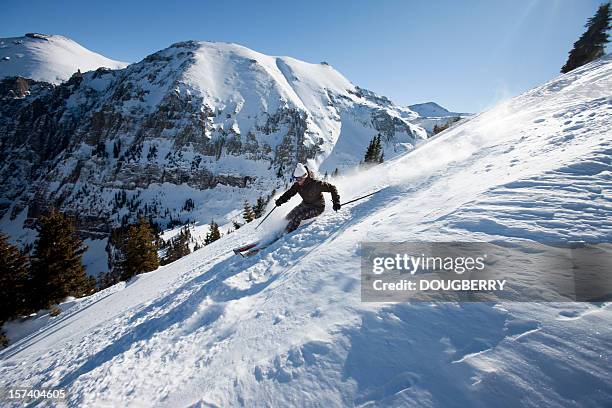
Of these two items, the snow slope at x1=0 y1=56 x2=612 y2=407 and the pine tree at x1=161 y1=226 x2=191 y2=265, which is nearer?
the snow slope at x1=0 y1=56 x2=612 y2=407

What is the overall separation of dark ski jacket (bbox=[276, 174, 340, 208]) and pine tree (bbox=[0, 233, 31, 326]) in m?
23.6

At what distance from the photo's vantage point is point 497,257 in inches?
147

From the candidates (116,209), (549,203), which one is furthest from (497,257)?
(116,209)

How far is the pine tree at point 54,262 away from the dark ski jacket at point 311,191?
23540 mm

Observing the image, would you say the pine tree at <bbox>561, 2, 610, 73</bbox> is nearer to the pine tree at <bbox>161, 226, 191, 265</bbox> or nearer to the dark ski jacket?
the dark ski jacket

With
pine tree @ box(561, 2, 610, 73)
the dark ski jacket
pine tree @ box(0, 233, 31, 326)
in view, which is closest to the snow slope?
the dark ski jacket

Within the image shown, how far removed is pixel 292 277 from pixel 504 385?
3979mm

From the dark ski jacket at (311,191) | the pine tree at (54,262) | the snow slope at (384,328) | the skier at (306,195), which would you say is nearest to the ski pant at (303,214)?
the skier at (306,195)

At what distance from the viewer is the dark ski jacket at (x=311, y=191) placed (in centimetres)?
963

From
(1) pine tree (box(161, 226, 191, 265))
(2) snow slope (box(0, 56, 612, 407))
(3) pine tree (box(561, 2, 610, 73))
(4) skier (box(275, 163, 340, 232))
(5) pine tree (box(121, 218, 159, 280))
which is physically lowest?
(1) pine tree (box(161, 226, 191, 265))

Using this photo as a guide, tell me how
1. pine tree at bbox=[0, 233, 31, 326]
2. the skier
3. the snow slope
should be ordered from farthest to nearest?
pine tree at bbox=[0, 233, 31, 326] < the skier < the snow slope

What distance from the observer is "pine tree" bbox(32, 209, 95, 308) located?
21328 mm

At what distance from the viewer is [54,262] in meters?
22.0

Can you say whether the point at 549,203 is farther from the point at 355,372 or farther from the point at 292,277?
the point at 292,277
